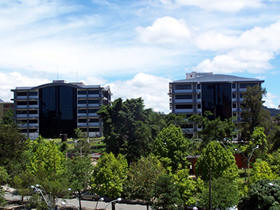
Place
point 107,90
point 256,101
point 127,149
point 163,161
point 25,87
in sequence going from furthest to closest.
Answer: point 107,90
point 25,87
point 256,101
point 127,149
point 163,161

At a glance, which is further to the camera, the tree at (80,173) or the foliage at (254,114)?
the foliage at (254,114)

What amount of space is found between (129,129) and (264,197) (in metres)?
24.5

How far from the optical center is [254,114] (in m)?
49.5

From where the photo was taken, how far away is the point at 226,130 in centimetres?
5266

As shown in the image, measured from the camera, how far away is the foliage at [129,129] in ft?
138

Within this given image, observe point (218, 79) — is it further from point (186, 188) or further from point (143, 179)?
point (143, 179)

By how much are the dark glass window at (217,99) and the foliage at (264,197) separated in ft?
187

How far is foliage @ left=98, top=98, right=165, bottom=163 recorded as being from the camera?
42.2m

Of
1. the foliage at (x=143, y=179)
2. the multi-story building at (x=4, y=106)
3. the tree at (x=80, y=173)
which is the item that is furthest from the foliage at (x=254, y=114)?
the multi-story building at (x=4, y=106)

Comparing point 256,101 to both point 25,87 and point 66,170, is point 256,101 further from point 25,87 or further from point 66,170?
point 25,87

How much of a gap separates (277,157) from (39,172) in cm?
2399

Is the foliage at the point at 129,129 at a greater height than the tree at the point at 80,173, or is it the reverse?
the foliage at the point at 129,129

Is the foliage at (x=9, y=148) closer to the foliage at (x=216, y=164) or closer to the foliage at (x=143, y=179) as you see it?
the foliage at (x=143, y=179)

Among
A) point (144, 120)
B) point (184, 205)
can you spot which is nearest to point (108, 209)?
point (184, 205)
